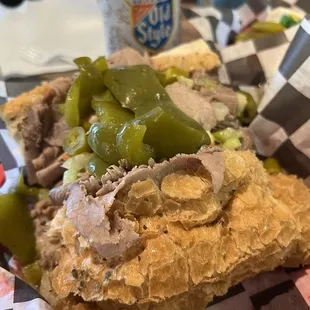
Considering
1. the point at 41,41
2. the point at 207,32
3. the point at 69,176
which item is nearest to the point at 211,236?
the point at 69,176

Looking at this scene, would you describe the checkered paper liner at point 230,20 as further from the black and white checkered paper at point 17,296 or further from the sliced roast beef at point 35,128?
the black and white checkered paper at point 17,296

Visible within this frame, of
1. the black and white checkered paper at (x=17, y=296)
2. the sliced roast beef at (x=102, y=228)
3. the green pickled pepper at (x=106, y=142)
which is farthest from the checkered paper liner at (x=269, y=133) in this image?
the green pickled pepper at (x=106, y=142)

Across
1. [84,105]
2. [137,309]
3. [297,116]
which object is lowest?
[137,309]

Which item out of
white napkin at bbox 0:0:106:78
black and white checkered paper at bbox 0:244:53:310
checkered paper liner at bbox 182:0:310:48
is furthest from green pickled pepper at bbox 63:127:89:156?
checkered paper liner at bbox 182:0:310:48

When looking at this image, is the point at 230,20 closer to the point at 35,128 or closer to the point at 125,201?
the point at 35,128

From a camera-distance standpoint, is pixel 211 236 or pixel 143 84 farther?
pixel 143 84

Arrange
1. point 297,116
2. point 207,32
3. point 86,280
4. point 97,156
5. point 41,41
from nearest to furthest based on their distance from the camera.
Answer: point 86,280 → point 97,156 → point 297,116 → point 207,32 → point 41,41

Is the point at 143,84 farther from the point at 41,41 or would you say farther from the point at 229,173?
the point at 41,41
